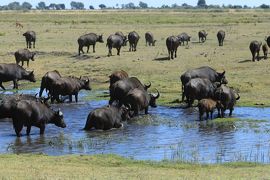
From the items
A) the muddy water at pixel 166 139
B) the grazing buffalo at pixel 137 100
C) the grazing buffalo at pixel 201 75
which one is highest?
the grazing buffalo at pixel 201 75

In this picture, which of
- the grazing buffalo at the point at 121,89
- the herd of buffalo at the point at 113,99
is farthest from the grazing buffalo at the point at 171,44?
the grazing buffalo at the point at 121,89

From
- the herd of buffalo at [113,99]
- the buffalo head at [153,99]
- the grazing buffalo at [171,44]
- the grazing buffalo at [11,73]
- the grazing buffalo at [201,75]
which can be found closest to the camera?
the herd of buffalo at [113,99]

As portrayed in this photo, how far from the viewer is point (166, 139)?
1662cm

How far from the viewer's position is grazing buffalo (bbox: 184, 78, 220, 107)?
2098 cm

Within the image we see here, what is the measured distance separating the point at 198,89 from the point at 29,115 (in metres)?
6.33

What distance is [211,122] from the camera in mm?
18812

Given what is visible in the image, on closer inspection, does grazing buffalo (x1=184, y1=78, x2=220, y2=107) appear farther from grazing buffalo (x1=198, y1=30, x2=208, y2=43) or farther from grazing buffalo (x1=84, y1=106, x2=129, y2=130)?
grazing buffalo (x1=198, y1=30, x2=208, y2=43)

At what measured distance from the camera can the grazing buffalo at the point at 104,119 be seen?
1780 centimetres

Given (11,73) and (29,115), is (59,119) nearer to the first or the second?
(29,115)

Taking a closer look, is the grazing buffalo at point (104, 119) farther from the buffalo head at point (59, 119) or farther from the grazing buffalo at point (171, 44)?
the grazing buffalo at point (171, 44)

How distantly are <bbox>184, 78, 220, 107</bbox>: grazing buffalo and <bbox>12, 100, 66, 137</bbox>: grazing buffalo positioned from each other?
518cm

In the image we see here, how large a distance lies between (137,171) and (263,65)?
62.3 feet

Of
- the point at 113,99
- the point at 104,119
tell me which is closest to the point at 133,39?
the point at 113,99

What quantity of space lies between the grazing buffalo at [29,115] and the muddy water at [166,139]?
1.00 ft
